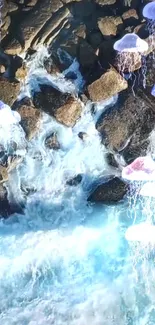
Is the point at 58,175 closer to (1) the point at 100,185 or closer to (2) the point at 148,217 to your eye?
(1) the point at 100,185

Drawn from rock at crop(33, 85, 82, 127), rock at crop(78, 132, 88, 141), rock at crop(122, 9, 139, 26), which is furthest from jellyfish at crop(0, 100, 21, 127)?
rock at crop(122, 9, 139, 26)

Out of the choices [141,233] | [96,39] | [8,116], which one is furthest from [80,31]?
[141,233]

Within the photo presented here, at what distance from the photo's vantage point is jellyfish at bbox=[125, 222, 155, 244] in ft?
29.9

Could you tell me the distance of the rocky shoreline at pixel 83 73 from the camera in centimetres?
942

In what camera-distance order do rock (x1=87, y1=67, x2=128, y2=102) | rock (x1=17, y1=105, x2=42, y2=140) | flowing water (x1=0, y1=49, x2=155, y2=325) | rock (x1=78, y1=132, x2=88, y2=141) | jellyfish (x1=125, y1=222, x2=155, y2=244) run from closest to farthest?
flowing water (x1=0, y1=49, x2=155, y2=325)
jellyfish (x1=125, y1=222, x2=155, y2=244)
rock (x1=87, y1=67, x2=128, y2=102)
rock (x1=17, y1=105, x2=42, y2=140)
rock (x1=78, y1=132, x2=88, y2=141)

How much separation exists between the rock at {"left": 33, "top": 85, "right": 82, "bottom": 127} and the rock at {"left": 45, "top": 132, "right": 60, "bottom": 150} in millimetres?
309

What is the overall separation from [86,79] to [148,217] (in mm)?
2564

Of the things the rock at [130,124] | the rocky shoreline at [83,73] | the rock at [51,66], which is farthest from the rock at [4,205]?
the rock at [51,66]

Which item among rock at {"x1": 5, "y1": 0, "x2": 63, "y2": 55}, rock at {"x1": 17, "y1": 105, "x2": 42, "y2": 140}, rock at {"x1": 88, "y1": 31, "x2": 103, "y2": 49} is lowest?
rock at {"x1": 17, "y1": 105, "x2": 42, "y2": 140}

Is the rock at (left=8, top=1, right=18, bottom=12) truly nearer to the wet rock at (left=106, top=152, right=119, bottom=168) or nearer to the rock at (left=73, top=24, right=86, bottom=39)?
the rock at (left=73, top=24, right=86, bottom=39)

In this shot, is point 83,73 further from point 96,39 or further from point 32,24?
point 32,24

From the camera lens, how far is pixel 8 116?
946cm

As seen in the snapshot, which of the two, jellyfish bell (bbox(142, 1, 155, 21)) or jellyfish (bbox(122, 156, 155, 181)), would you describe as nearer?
jellyfish (bbox(122, 156, 155, 181))

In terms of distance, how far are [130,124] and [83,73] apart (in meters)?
1.19
